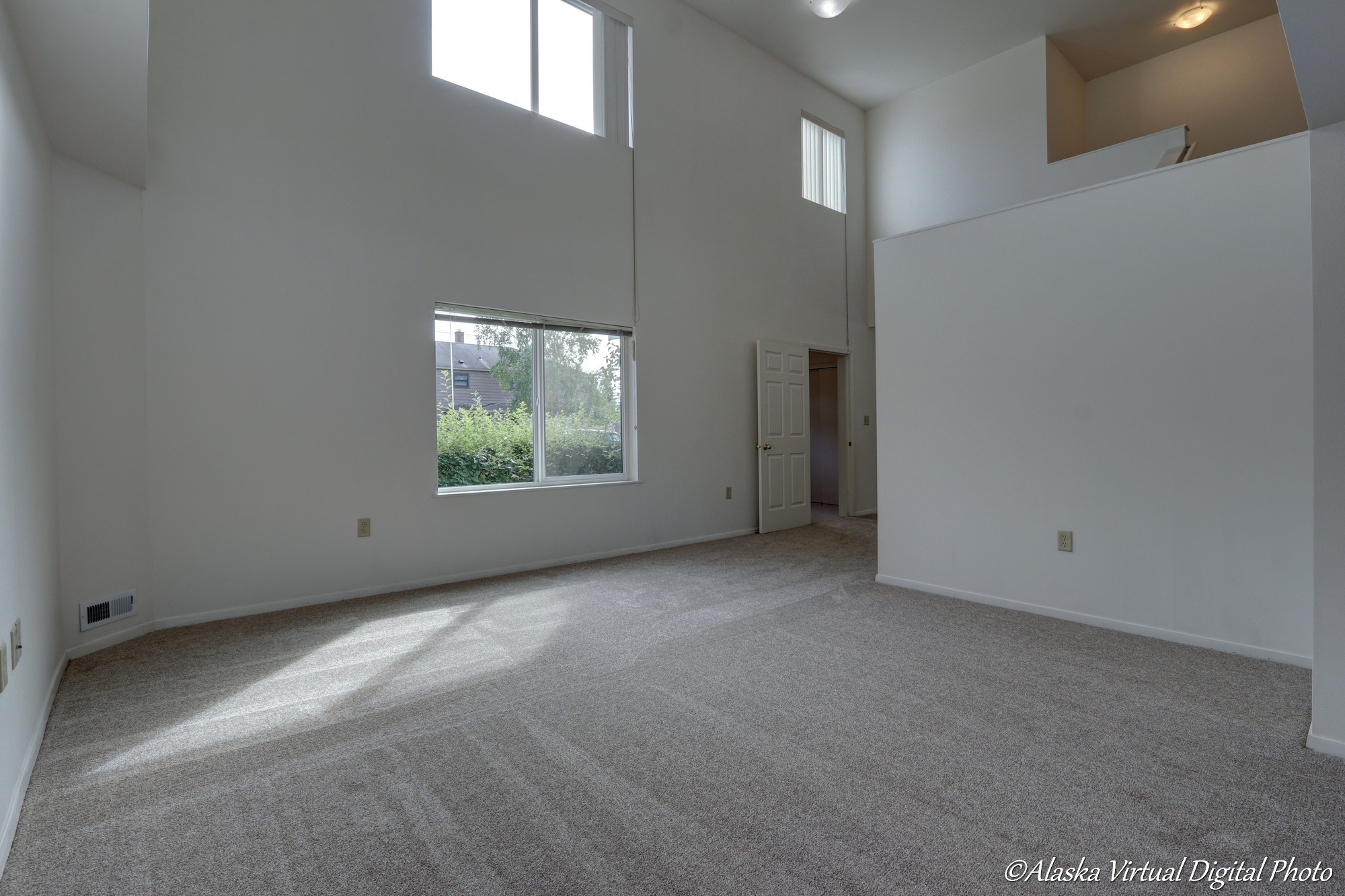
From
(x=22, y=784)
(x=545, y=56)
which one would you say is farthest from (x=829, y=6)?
(x=22, y=784)

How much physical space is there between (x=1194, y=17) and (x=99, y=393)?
891cm

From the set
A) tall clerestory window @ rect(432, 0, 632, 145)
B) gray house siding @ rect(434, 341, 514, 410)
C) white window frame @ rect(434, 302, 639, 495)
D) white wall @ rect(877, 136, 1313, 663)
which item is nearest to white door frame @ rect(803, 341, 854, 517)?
white window frame @ rect(434, 302, 639, 495)

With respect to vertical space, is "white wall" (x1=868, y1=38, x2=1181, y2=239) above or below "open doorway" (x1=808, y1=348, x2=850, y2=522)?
above

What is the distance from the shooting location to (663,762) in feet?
6.73

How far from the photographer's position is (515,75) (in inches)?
194

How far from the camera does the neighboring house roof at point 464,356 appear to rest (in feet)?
15.0

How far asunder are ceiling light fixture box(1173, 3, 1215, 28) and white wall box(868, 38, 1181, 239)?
972mm

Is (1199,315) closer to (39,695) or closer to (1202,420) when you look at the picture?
(1202,420)

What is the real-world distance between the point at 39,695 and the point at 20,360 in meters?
1.17

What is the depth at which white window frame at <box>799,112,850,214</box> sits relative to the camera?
7.31 meters

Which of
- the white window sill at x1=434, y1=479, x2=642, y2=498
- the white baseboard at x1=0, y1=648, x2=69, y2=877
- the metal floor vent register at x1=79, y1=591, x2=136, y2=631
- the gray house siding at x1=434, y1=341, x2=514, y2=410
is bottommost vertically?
the white baseboard at x1=0, y1=648, x2=69, y2=877

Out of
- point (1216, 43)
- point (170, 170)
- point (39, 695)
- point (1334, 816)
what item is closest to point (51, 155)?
point (170, 170)

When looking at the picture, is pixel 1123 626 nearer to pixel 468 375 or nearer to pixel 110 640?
pixel 468 375

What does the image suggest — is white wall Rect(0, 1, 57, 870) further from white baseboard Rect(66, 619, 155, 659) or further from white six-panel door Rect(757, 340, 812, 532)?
white six-panel door Rect(757, 340, 812, 532)
